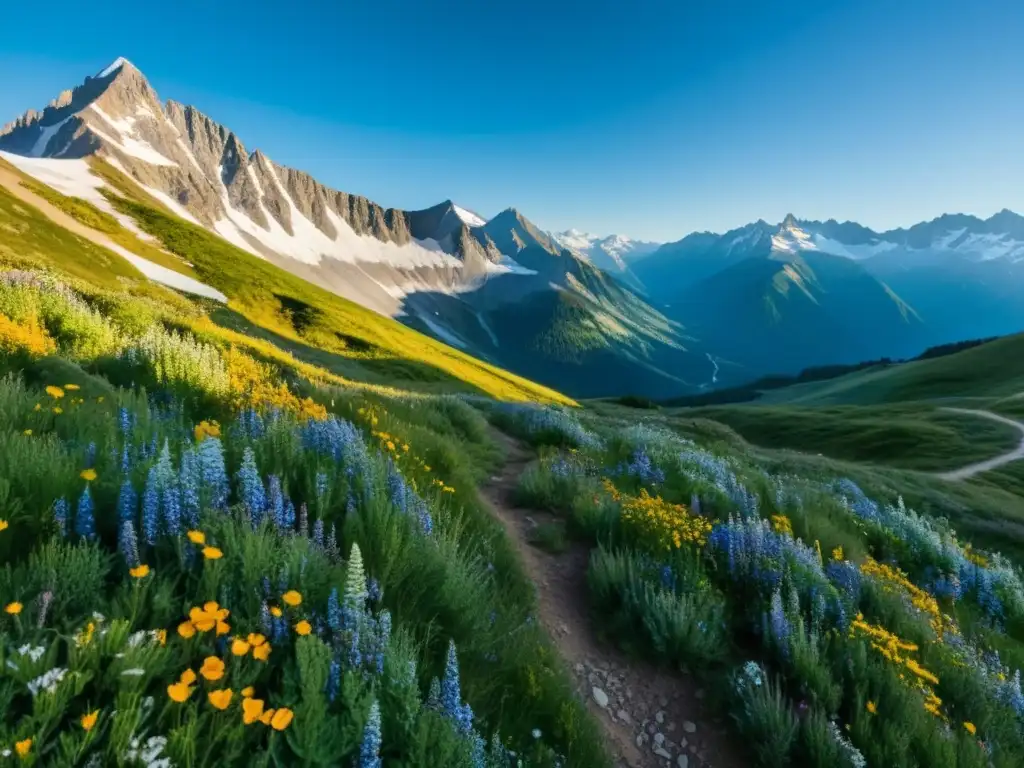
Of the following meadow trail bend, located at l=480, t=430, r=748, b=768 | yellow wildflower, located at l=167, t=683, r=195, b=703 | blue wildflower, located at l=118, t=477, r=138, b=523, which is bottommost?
meadow trail bend, located at l=480, t=430, r=748, b=768

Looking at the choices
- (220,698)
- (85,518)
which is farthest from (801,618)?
(85,518)

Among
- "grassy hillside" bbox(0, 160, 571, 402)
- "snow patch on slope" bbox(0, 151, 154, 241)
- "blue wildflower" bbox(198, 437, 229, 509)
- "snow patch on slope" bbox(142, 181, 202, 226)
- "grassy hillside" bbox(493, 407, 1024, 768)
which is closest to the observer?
"blue wildflower" bbox(198, 437, 229, 509)

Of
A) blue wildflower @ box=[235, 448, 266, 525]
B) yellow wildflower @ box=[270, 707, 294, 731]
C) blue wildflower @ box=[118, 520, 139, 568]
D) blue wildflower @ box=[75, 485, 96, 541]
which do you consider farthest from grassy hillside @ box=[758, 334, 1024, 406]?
blue wildflower @ box=[75, 485, 96, 541]

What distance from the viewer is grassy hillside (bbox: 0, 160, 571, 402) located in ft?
177

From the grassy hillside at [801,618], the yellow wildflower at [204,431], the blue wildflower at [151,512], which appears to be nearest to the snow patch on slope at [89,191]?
the yellow wildflower at [204,431]

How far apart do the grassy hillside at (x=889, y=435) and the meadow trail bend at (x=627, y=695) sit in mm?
51932

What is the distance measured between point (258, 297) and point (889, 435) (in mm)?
83065

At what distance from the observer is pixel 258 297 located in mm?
79375

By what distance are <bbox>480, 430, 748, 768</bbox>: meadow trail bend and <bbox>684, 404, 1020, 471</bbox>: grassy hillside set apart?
5193cm

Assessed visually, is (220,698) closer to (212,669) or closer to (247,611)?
(212,669)

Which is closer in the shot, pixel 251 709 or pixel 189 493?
pixel 251 709

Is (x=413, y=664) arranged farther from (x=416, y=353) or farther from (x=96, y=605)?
(x=416, y=353)

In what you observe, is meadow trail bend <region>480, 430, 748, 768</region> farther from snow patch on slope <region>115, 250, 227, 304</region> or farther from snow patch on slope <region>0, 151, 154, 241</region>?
snow patch on slope <region>0, 151, 154, 241</region>

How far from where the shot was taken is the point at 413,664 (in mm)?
2672
